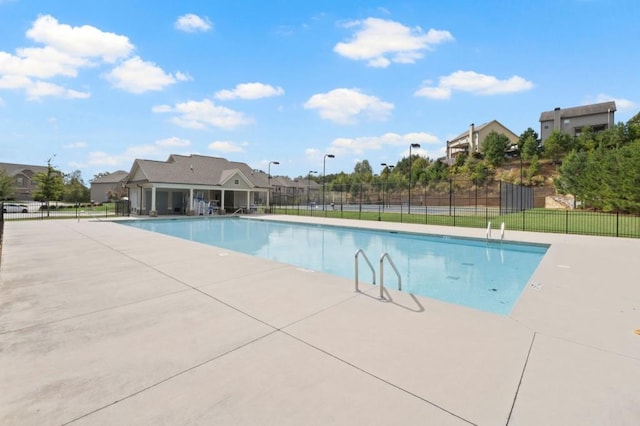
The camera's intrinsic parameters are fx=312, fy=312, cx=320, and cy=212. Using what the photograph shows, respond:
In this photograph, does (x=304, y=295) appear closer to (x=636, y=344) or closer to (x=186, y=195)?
(x=636, y=344)

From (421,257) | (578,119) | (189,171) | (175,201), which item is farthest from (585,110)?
(175,201)

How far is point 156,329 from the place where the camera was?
3881 millimetres

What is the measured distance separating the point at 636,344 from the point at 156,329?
5.61 meters

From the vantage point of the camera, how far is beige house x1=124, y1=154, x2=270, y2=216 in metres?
26.3

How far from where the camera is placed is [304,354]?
10.6 feet

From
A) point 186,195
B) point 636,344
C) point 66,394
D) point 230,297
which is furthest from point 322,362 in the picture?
point 186,195

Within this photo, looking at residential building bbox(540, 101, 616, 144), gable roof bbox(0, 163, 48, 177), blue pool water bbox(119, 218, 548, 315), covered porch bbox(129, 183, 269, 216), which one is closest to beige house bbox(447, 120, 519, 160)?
residential building bbox(540, 101, 616, 144)

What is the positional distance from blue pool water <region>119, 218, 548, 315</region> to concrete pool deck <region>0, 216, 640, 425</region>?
1482mm

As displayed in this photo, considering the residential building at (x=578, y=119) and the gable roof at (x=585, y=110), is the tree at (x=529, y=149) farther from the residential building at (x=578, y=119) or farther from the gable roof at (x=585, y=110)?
the gable roof at (x=585, y=110)

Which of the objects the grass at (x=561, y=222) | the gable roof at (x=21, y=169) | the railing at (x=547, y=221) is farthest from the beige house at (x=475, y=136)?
the gable roof at (x=21, y=169)

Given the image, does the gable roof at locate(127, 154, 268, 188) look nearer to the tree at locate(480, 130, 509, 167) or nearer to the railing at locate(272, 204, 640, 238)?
the railing at locate(272, 204, 640, 238)

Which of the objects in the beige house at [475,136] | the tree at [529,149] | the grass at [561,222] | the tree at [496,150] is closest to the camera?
the grass at [561,222]

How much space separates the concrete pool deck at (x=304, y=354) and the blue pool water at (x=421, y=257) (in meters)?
1.48

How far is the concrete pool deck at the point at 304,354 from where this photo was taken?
2.35 m
